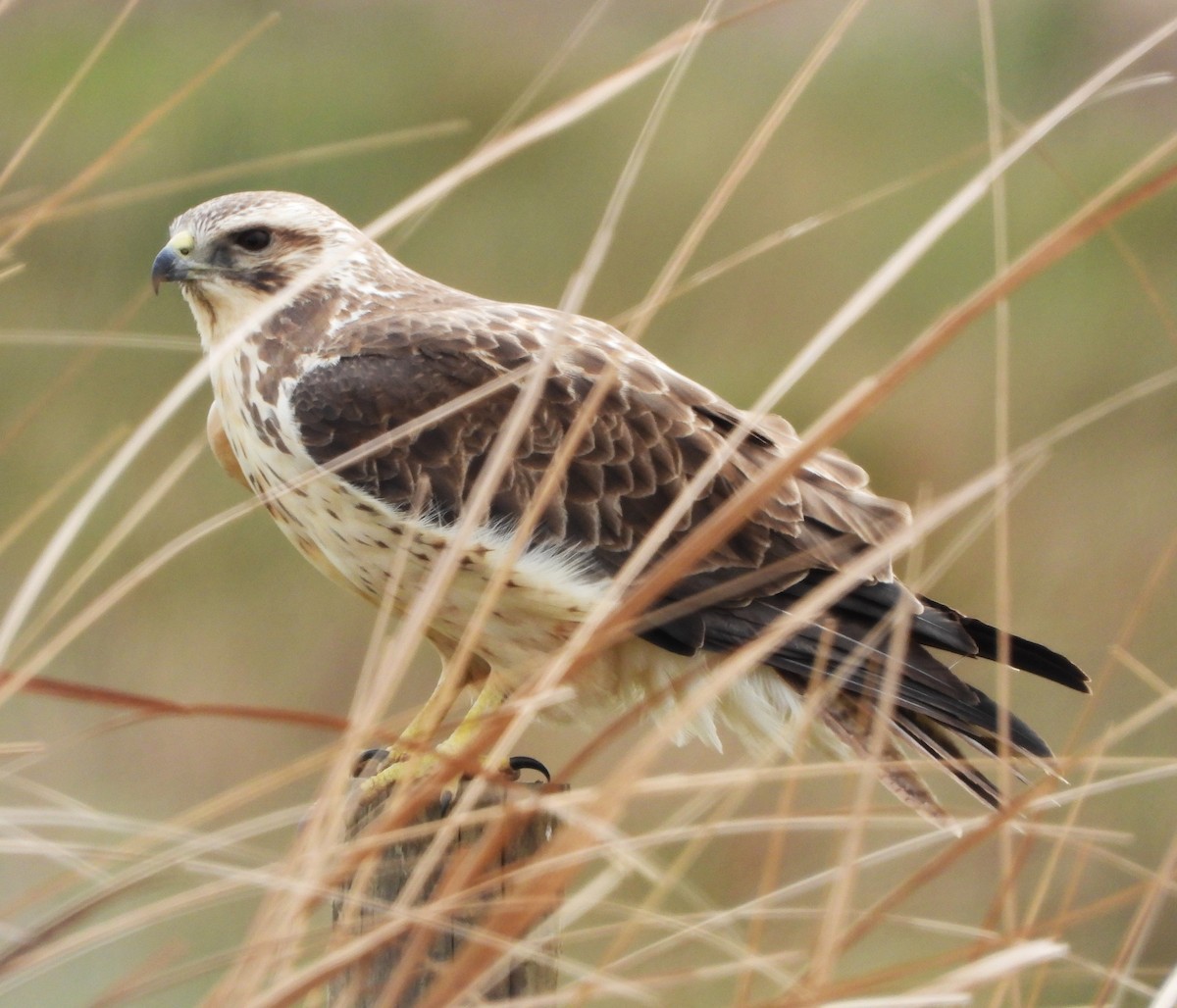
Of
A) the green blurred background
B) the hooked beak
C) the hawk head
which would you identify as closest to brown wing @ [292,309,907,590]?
the hawk head

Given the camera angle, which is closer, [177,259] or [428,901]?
[428,901]

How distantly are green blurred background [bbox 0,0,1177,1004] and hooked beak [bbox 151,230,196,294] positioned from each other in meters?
4.50

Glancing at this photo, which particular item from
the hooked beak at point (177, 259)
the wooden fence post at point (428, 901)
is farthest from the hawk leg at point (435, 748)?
the hooked beak at point (177, 259)

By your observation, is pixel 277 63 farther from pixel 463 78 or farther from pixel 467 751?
pixel 467 751

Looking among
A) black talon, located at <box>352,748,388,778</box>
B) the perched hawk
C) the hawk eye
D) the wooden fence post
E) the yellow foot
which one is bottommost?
black talon, located at <box>352,748,388,778</box>

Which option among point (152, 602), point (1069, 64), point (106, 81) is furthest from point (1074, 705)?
point (106, 81)

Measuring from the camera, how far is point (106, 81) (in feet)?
33.9

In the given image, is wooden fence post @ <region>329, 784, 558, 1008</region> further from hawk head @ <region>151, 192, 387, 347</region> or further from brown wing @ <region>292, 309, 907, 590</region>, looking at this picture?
hawk head @ <region>151, 192, 387, 347</region>

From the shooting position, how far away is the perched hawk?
11.4ft

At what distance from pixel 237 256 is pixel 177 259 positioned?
0.15 metres

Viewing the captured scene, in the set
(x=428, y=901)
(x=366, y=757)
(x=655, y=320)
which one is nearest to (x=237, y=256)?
(x=366, y=757)

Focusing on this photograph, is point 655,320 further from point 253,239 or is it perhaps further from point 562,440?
point 562,440

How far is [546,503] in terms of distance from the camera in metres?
3.38

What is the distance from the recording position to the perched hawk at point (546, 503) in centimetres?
346
